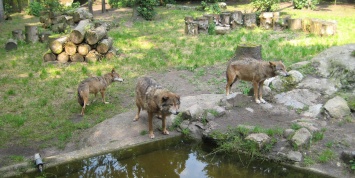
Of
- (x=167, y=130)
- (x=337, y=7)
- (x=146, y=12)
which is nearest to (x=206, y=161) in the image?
(x=167, y=130)

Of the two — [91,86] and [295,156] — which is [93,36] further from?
[295,156]

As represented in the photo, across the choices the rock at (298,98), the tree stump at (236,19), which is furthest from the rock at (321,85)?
the tree stump at (236,19)

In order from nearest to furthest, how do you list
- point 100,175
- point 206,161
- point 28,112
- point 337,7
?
point 100,175, point 206,161, point 28,112, point 337,7

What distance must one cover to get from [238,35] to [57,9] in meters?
11.8

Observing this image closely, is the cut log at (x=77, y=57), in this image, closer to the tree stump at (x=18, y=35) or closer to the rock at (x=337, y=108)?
the tree stump at (x=18, y=35)

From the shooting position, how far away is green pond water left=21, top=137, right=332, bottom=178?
6.21 m

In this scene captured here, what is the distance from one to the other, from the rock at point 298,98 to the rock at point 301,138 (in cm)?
173

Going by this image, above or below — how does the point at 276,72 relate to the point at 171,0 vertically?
below

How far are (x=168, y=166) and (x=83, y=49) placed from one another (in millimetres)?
8695

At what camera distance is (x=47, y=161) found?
6270 mm

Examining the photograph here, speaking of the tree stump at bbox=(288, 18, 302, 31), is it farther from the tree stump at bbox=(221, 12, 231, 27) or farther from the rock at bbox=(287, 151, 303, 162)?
the rock at bbox=(287, 151, 303, 162)

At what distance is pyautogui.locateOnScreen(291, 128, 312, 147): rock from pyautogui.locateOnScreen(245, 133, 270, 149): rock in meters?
0.49

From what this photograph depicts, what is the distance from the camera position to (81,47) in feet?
45.5

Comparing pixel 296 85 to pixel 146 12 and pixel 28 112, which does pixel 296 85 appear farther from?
pixel 146 12
